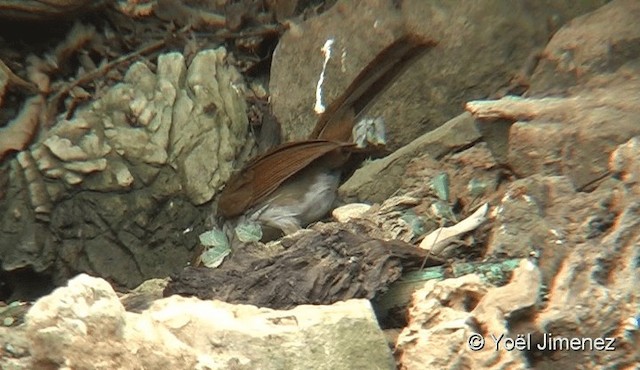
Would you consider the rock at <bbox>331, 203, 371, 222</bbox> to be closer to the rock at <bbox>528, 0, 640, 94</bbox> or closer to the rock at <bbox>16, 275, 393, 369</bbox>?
the rock at <bbox>528, 0, 640, 94</bbox>

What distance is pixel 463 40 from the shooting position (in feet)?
9.22

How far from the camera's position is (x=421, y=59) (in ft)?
9.38

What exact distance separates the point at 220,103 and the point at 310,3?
0.55m

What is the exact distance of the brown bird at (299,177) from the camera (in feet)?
8.79

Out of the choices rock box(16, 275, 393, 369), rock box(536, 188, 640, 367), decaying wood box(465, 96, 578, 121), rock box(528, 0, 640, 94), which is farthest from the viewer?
rock box(528, 0, 640, 94)

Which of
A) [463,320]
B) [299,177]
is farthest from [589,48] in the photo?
[463,320]

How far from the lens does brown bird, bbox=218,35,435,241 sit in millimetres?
2680

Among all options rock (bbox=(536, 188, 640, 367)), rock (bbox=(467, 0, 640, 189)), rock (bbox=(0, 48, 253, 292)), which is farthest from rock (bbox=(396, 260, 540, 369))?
rock (bbox=(0, 48, 253, 292))

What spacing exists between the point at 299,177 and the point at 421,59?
58 cm

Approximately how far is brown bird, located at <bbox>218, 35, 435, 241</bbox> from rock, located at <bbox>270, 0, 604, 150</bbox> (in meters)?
0.09

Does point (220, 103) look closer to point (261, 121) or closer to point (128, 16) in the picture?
point (261, 121)

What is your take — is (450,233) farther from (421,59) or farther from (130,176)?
(130,176)

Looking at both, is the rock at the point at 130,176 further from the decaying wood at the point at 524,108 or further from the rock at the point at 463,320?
the rock at the point at 463,320

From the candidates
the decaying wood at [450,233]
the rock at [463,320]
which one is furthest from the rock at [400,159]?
the rock at [463,320]
